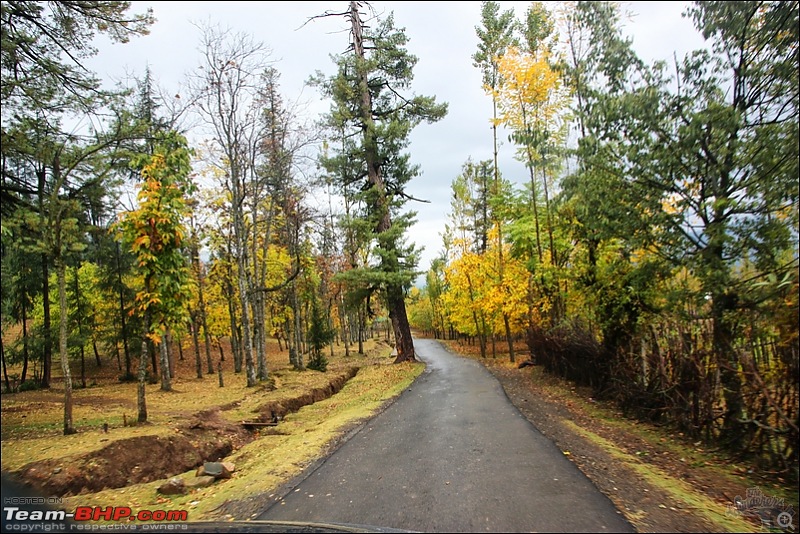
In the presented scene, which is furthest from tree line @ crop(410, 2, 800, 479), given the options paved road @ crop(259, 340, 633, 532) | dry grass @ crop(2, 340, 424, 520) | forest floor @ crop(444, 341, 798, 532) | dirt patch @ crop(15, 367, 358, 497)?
dirt patch @ crop(15, 367, 358, 497)

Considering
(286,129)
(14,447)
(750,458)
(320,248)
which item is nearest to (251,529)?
(750,458)

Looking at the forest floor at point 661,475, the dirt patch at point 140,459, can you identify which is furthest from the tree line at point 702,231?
the dirt patch at point 140,459

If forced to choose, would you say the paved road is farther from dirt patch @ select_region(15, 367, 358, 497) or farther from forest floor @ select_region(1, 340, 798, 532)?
dirt patch @ select_region(15, 367, 358, 497)

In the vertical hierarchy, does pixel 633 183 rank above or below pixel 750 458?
above

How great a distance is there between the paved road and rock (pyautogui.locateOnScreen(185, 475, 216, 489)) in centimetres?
151

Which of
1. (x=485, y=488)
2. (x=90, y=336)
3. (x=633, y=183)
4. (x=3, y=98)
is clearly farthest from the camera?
(x=90, y=336)

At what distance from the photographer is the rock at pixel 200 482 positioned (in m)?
5.71

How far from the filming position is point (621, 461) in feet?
19.1

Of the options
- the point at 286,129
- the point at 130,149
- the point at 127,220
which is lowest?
the point at 127,220

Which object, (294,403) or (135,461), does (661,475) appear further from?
(294,403)

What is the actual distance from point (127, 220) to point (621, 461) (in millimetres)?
10851

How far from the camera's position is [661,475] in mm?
5289

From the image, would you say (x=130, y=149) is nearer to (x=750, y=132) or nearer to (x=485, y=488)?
(x=485, y=488)

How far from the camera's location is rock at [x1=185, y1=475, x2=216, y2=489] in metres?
5.71
